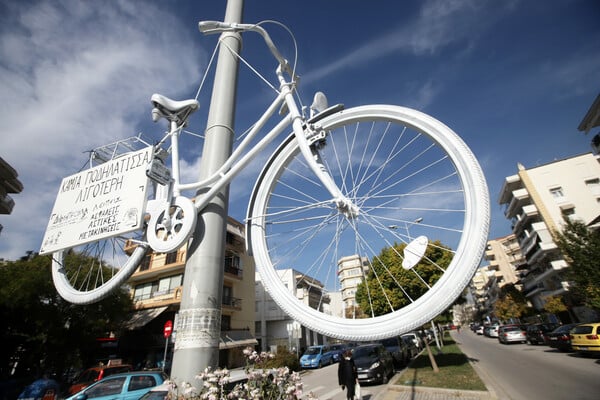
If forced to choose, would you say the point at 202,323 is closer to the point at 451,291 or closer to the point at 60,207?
the point at 451,291

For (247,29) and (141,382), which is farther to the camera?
(141,382)

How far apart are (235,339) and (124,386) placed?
15.5 m

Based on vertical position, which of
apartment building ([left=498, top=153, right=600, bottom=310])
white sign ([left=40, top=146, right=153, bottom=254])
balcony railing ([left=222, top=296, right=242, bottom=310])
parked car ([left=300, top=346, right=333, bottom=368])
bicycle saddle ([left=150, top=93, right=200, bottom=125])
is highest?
apartment building ([left=498, top=153, right=600, bottom=310])

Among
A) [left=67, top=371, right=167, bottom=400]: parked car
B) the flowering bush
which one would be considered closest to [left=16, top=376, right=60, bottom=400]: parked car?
[left=67, top=371, right=167, bottom=400]: parked car

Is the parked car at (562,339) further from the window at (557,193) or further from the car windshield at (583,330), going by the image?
the window at (557,193)

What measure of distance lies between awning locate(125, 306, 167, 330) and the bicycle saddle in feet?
63.6

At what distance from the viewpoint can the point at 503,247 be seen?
57000 millimetres

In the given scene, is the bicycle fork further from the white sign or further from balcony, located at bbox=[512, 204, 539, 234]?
balcony, located at bbox=[512, 204, 539, 234]

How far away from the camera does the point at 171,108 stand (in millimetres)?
4777

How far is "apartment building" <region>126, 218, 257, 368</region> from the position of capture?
20.3m

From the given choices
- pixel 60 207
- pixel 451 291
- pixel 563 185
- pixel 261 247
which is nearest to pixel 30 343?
pixel 60 207

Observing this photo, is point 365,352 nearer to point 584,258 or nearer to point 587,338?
point 587,338

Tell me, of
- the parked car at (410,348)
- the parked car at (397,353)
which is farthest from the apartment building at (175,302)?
the parked car at (410,348)

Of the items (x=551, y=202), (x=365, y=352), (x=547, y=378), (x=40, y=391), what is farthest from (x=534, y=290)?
(x=40, y=391)
